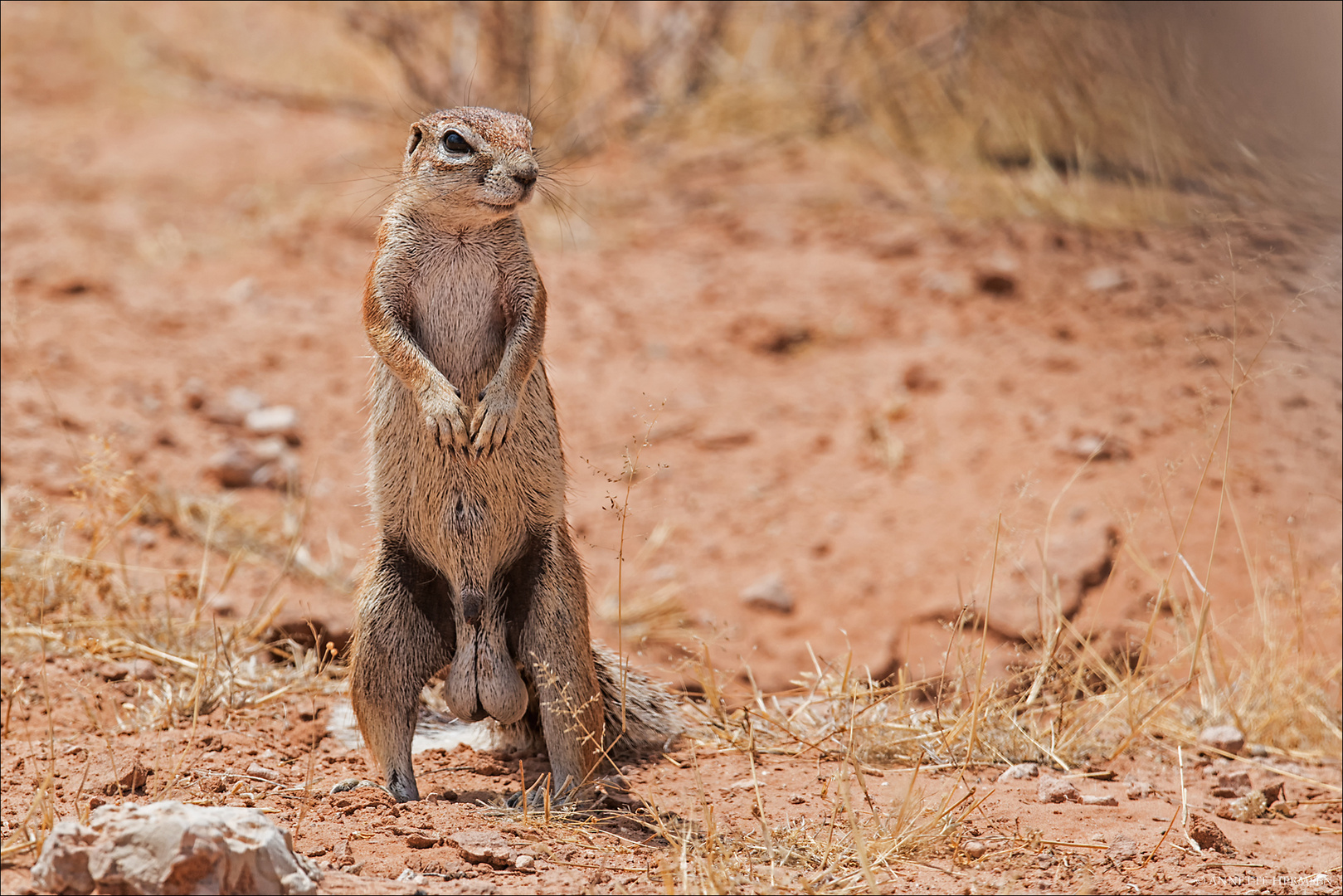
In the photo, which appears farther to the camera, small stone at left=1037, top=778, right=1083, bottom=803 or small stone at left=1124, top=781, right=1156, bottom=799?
small stone at left=1124, top=781, right=1156, bottom=799

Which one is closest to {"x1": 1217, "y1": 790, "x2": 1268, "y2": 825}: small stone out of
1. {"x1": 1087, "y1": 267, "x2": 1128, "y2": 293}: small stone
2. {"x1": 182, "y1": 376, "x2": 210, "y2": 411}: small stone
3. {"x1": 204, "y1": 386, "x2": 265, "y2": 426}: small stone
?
{"x1": 1087, "y1": 267, "x2": 1128, "y2": 293}: small stone

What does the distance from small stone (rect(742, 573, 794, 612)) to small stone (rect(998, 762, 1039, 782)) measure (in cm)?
211

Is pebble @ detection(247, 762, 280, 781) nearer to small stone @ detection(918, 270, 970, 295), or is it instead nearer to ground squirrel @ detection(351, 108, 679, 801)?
ground squirrel @ detection(351, 108, 679, 801)

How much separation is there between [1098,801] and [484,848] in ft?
6.57

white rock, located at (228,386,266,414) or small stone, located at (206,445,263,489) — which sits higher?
white rock, located at (228,386,266,414)

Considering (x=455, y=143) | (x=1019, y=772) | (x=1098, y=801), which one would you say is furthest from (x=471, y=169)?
(x=1098, y=801)

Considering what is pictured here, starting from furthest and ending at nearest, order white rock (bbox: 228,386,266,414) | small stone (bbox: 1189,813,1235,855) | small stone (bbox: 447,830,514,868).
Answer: white rock (bbox: 228,386,266,414), small stone (bbox: 1189,813,1235,855), small stone (bbox: 447,830,514,868)

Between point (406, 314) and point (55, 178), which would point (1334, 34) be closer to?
point (406, 314)

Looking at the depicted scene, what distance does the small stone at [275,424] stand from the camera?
7031mm

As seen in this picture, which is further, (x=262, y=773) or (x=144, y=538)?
(x=144, y=538)

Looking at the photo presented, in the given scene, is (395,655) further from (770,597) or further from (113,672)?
(770,597)

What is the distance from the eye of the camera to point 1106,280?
7.78 meters

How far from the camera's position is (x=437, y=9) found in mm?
10805

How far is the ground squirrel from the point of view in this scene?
3770 millimetres
